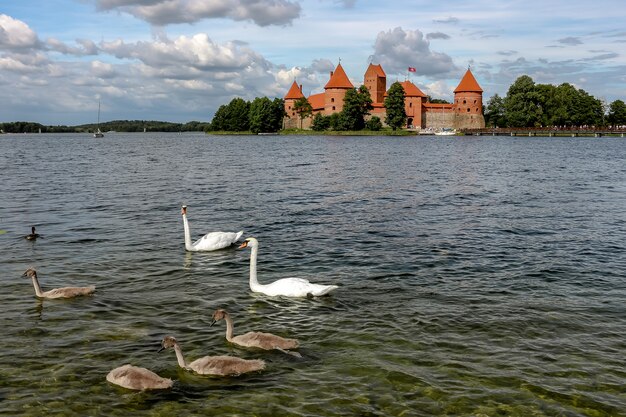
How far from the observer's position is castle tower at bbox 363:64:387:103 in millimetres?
186375

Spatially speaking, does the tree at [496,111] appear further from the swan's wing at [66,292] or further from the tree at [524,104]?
the swan's wing at [66,292]

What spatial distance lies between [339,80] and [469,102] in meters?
41.0

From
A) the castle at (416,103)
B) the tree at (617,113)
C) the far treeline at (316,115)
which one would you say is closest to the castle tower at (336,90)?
the castle at (416,103)

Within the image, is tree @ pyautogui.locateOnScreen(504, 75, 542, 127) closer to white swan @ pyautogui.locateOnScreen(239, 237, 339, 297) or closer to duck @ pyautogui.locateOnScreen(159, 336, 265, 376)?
white swan @ pyautogui.locateOnScreen(239, 237, 339, 297)

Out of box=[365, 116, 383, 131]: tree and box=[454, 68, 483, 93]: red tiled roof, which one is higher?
box=[454, 68, 483, 93]: red tiled roof

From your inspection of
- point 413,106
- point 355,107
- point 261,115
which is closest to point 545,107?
point 413,106

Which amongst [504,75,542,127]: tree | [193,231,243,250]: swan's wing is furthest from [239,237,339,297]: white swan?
[504,75,542,127]: tree

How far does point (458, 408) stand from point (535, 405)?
1.10 m

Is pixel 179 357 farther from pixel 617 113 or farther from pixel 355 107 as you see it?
pixel 617 113

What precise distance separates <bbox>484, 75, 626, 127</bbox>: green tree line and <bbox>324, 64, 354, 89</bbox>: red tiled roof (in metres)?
45.0

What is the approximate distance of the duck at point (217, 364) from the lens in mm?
8641

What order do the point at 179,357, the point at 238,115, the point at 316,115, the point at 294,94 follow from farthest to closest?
the point at 294,94 → the point at 238,115 → the point at 316,115 → the point at 179,357

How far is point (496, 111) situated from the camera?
175625 millimetres

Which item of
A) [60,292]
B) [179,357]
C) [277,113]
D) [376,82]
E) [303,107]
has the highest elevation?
[376,82]
